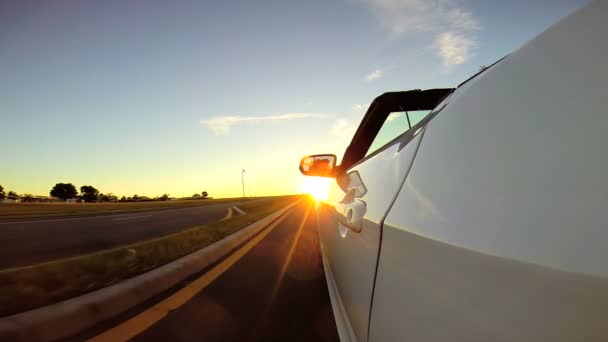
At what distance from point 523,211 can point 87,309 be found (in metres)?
3.33

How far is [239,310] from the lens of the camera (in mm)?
3188

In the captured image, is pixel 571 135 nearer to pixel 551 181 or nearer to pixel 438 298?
pixel 551 181

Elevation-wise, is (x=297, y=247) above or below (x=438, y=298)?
below

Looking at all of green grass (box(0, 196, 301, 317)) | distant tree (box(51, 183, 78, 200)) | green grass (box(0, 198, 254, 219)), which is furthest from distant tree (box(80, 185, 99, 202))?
green grass (box(0, 196, 301, 317))

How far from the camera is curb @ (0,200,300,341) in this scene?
2.41m

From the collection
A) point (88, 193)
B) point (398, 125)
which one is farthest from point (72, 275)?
point (88, 193)

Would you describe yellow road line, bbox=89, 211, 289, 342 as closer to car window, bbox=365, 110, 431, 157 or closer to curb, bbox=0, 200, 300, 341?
curb, bbox=0, 200, 300, 341

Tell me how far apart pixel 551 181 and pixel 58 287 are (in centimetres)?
421

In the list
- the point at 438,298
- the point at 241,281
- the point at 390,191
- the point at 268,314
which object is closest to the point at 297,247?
the point at 241,281

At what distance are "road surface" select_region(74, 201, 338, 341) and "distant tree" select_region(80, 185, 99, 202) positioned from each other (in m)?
134

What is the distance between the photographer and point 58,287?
135 inches

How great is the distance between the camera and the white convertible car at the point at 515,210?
0.52m

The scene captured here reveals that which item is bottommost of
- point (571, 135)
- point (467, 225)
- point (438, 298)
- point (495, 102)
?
point (438, 298)

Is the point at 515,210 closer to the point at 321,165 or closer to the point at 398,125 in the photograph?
the point at 398,125
